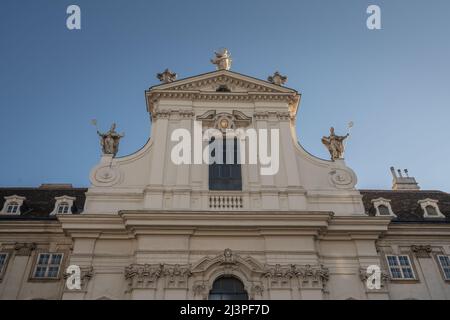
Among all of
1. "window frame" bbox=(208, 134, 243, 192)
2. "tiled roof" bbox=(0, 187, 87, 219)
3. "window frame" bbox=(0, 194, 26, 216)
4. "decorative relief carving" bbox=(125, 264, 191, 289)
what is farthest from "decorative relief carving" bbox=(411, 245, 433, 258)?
"window frame" bbox=(0, 194, 26, 216)

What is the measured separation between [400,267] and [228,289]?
25.7ft

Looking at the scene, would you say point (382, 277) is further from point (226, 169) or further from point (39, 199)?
point (39, 199)

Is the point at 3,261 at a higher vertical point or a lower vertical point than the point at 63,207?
lower

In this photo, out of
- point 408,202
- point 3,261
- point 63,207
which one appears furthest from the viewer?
point 408,202

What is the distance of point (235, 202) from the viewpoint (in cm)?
2125

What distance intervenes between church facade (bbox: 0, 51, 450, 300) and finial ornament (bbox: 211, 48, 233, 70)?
114 inches

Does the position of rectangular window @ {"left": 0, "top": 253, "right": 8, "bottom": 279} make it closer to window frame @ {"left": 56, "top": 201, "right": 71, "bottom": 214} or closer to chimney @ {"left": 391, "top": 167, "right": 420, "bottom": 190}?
window frame @ {"left": 56, "top": 201, "right": 71, "bottom": 214}

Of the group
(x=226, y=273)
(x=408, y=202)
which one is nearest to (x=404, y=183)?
(x=408, y=202)

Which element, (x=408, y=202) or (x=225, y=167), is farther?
(x=408, y=202)

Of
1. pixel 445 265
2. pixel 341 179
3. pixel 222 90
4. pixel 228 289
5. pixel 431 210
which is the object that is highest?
pixel 222 90

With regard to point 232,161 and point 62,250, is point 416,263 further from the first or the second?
point 62,250

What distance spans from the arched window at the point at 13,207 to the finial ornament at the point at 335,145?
51.9ft

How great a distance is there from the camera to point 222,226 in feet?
65.7
